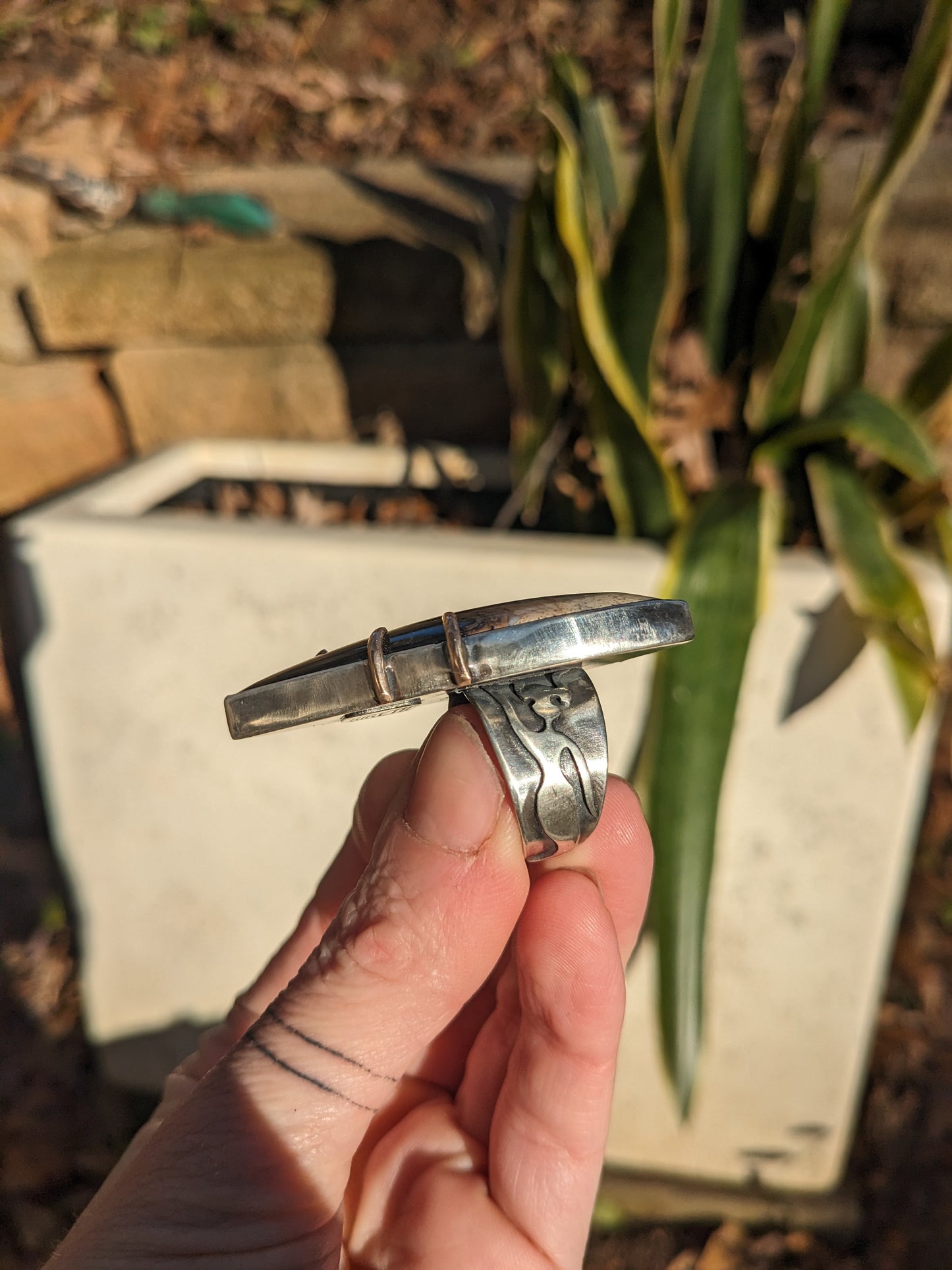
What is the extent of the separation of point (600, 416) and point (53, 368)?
1139 mm

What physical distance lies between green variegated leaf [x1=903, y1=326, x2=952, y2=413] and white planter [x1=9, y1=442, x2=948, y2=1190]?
325 mm

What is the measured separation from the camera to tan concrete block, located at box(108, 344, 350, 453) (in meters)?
1.55

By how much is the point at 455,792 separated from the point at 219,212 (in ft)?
4.68

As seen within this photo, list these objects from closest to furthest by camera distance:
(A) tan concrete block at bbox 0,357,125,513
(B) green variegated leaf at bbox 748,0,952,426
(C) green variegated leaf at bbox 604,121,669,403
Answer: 1. (B) green variegated leaf at bbox 748,0,952,426
2. (C) green variegated leaf at bbox 604,121,669,403
3. (A) tan concrete block at bbox 0,357,125,513

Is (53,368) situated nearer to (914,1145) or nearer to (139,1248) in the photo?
(139,1248)

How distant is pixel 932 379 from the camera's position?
1152mm

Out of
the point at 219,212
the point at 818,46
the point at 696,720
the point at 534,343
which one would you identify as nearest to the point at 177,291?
the point at 219,212

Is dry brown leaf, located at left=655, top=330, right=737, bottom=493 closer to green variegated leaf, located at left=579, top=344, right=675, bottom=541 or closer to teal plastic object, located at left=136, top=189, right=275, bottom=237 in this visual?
green variegated leaf, located at left=579, top=344, right=675, bottom=541

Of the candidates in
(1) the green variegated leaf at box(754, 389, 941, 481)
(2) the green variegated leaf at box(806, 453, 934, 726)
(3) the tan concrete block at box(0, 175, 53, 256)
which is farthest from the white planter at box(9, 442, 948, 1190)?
(3) the tan concrete block at box(0, 175, 53, 256)

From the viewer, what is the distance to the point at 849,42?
63.4 inches

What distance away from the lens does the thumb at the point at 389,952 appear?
0.52m

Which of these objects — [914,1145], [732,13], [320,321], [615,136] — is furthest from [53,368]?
[914,1145]

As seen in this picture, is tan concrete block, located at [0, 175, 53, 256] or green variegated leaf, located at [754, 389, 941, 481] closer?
green variegated leaf, located at [754, 389, 941, 481]

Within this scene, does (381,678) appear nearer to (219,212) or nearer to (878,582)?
(878,582)
